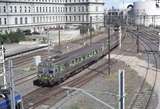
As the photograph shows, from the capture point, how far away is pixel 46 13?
422 feet

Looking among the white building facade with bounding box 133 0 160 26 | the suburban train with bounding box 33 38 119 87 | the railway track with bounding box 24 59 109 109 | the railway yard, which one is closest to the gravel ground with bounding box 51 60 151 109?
the railway yard

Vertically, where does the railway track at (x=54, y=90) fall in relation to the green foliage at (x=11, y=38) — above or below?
below

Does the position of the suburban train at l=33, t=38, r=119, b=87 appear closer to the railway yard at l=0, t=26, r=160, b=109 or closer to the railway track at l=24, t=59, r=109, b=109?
the railway yard at l=0, t=26, r=160, b=109

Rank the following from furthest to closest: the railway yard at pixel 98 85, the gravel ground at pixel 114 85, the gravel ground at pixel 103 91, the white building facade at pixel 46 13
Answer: the white building facade at pixel 46 13
the railway yard at pixel 98 85
the gravel ground at pixel 114 85
the gravel ground at pixel 103 91

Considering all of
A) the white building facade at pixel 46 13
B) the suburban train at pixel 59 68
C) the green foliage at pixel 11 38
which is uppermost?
the white building facade at pixel 46 13

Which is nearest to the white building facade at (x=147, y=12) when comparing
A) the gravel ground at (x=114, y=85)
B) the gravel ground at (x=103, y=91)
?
the gravel ground at (x=114, y=85)

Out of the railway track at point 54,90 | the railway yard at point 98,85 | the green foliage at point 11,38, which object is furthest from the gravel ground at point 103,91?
the green foliage at point 11,38

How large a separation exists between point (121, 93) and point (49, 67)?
25.0 m

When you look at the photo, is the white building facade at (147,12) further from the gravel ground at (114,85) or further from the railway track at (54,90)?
the railway track at (54,90)

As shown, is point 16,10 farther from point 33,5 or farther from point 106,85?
point 106,85

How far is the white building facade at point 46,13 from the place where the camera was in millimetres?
106875

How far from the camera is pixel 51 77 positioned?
1560 inches

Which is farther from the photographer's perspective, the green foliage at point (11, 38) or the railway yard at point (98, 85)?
the green foliage at point (11, 38)

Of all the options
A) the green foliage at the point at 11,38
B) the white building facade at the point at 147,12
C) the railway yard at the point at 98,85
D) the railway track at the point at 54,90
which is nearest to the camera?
the railway yard at the point at 98,85
